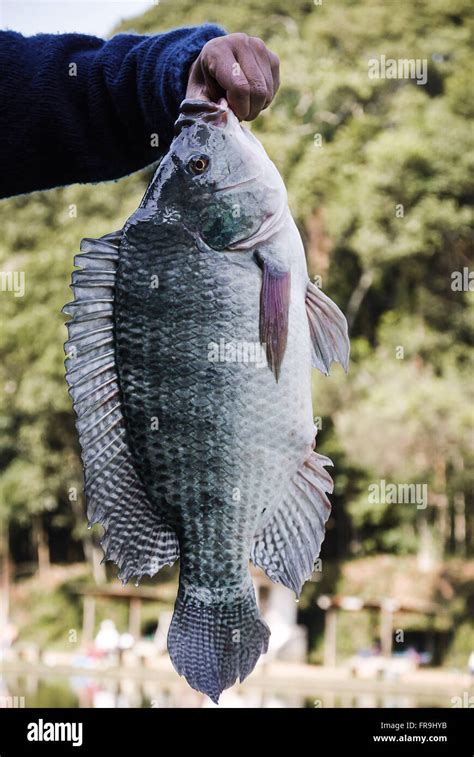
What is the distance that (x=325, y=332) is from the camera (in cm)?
189

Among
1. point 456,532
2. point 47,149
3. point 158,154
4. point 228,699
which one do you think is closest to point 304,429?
point 158,154

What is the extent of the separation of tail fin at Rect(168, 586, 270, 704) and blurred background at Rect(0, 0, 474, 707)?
14883 millimetres

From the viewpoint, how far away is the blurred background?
18.0 metres

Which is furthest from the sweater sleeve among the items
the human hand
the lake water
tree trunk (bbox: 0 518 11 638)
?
tree trunk (bbox: 0 518 11 638)

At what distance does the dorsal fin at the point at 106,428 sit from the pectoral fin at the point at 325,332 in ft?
1.18

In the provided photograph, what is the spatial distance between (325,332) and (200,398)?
300mm

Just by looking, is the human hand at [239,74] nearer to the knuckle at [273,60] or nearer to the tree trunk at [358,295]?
the knuckle at [273,60]

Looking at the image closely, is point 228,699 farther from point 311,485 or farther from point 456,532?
point 311,485

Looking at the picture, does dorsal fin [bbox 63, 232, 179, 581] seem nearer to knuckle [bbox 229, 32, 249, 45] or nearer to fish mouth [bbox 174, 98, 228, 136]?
fish mouth [bbox 174, 98, 228, 136]

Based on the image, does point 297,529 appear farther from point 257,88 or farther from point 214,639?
point 257,88

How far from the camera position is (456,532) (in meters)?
19.9

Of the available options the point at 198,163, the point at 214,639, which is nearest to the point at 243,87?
the point at 198,163

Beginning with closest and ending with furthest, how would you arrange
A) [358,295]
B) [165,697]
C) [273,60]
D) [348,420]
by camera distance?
[273,60]
[165,697]
[348,420]
[358,295]

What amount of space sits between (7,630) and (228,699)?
5.59 m
